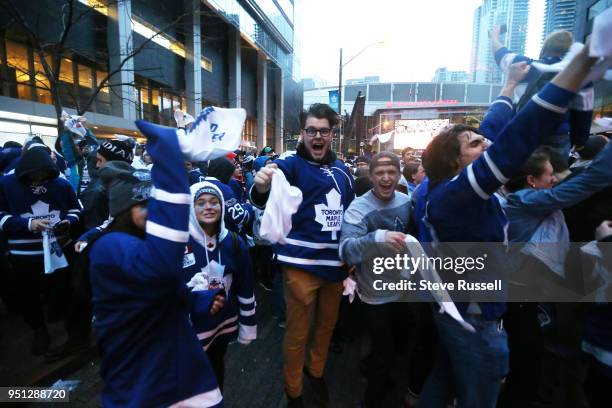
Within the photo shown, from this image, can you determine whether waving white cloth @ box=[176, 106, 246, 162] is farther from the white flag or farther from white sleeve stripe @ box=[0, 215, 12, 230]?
white sleeve stripe @ box=[0, 215, 12, 230]

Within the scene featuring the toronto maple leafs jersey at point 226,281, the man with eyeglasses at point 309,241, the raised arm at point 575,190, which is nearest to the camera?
the raised arm at point 575,190

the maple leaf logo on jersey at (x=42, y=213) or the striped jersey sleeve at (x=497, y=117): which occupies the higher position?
the striped jersey sleeve at (x=497, y=117)

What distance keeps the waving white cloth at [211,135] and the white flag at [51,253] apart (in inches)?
128

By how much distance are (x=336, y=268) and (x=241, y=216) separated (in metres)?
1.72

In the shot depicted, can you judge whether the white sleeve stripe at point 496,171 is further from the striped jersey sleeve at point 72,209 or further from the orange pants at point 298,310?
the striped jersey sleeve at point 72,209

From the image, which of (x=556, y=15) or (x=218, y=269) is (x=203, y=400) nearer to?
(x=218, y=269)

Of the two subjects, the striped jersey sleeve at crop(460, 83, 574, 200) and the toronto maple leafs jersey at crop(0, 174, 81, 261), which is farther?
the toronto maple leafs jersey at crop(0, 174, 81, 261)

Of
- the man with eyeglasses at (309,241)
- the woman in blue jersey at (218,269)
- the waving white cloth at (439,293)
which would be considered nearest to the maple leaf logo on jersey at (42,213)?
the woman in blue jersey at (218,269)

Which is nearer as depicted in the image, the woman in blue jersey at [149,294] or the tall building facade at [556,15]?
the woman in blue jersey at [149,294]

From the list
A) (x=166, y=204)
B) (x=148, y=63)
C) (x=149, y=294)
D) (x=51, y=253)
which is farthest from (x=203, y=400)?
(x=148, y=63)

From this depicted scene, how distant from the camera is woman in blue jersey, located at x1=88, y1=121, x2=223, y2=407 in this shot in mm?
1291

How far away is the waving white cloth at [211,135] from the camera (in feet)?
4.45

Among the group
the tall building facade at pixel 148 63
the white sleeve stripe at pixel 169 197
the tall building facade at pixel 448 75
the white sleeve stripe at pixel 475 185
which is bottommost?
the white sleeve stripe at pixel 169 197

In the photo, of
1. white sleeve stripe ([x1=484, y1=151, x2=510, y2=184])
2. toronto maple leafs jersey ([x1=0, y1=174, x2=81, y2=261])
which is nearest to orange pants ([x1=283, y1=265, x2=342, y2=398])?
white sleeve stripe ([x1=484, y1=151, x2=510, y2=184])
